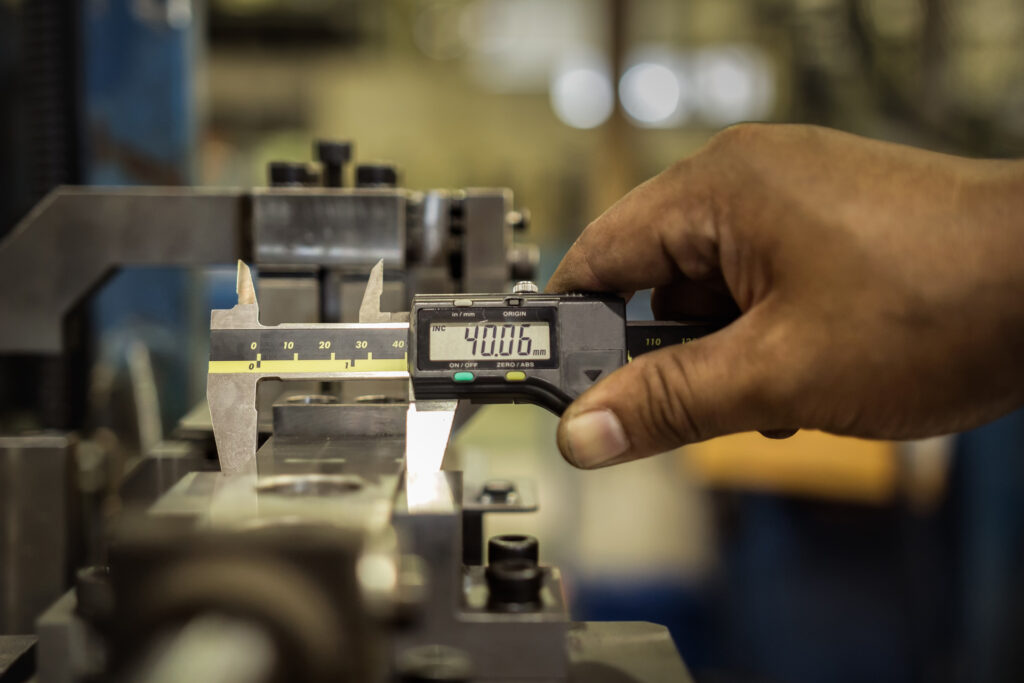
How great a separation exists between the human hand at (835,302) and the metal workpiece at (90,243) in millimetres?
A: 595

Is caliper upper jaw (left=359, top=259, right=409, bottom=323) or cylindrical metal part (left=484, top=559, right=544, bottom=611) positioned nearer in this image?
cylindrical metal part (left=484, top=559, right=544, bottom=611)

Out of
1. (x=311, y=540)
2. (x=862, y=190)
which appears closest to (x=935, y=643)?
(x=862, y=190)

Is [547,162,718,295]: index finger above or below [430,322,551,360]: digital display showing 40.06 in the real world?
above

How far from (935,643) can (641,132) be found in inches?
89.7

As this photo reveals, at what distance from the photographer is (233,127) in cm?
365

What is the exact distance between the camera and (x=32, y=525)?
1026 mm

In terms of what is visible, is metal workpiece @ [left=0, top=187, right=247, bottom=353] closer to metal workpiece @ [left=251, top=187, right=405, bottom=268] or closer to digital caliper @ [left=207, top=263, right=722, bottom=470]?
metal workpiece @ [left=251, top=187, right=405, bottom=268]

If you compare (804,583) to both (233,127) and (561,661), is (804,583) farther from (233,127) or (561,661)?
(233,127)

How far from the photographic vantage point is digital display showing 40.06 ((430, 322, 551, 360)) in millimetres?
872

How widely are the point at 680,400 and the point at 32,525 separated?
31.3 inches

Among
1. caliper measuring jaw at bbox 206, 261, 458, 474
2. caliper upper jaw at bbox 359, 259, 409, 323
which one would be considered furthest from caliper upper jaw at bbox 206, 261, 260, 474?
caliper upper jaw at bbox 359, 259, 409, 323

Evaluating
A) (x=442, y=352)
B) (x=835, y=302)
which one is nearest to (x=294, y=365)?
(x=442, y=352)

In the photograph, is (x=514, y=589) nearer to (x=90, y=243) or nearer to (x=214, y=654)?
(x=214, y=654)

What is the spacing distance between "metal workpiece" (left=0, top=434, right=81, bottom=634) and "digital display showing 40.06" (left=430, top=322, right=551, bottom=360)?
1.66 ft
